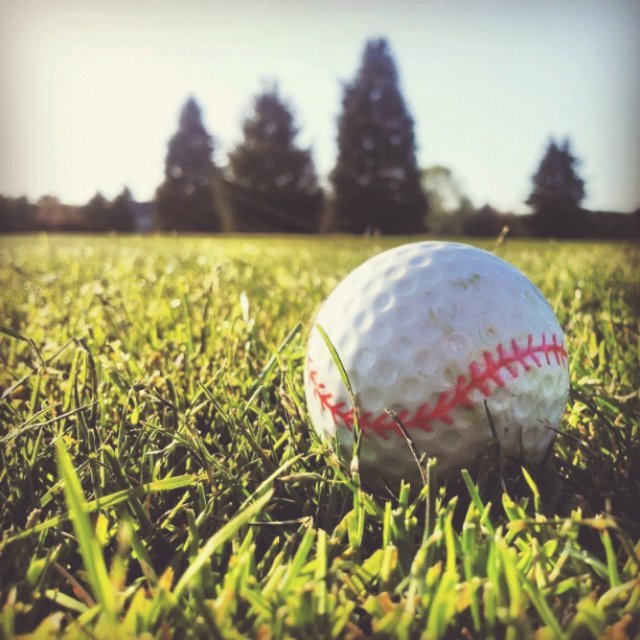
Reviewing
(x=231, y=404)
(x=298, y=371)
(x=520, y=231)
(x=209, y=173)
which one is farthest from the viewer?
(x=209, y=173)

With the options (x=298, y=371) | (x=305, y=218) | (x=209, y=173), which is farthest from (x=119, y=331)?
(x=209, y=173)

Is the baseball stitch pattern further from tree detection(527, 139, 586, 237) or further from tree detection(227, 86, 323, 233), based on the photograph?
tree detection(227, 86, 323, 233)

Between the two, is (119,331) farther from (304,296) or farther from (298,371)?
(304,296)

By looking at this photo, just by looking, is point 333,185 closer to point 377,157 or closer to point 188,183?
point 377,157

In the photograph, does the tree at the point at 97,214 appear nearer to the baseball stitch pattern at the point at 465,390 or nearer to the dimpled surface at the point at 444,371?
the dimpled surface at the point at 444,371

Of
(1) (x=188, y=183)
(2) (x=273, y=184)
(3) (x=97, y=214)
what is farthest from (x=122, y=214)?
(2) (x=273, y=184)

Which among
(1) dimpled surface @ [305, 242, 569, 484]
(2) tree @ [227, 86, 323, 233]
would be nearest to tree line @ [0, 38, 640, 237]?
(2) tree @ [227, 86, 323, 233]
